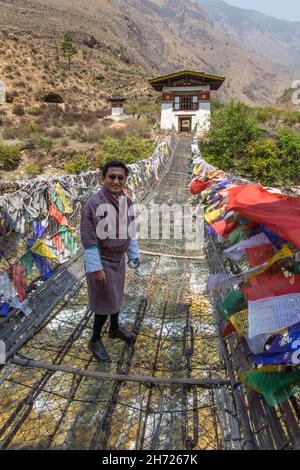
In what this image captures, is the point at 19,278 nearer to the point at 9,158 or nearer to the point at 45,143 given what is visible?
the point at 9,158

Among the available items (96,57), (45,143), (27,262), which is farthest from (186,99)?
(96,57)

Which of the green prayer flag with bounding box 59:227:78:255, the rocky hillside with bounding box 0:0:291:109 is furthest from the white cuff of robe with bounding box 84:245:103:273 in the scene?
the rocky hillside with bounding box 0:0:291:109

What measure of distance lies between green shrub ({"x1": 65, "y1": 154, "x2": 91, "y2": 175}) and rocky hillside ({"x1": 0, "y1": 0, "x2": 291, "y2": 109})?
15.9 metres

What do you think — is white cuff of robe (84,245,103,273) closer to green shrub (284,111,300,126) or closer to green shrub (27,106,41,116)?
green shrub (284,111,300,126)

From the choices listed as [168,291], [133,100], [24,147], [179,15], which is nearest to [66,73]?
[133,100]

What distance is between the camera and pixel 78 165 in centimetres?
1864

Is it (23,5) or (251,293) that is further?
(23,5)

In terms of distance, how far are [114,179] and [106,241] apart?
0.46 meters

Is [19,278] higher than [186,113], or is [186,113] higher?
[186,113]

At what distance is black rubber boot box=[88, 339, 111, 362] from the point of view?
266 centimetres

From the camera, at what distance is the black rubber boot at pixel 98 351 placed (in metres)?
2.66
